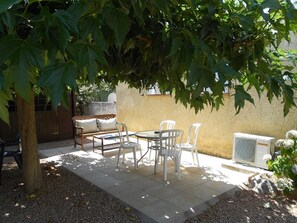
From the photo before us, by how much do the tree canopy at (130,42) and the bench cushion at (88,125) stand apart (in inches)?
217

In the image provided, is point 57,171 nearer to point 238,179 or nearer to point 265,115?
point 238,179

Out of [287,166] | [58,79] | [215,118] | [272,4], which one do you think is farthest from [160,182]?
[58,79]

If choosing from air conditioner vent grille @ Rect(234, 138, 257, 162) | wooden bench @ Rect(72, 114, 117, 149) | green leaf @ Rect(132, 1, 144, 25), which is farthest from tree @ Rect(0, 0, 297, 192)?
wooden bench @ Rect(72, 114, 117, 149)

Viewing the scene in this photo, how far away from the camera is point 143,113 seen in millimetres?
8406

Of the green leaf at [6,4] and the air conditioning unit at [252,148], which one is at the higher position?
the green leaf at [6,4]

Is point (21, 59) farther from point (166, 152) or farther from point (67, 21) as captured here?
point (166, 152)

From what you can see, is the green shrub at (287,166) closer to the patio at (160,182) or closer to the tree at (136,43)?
the patio at (160,182)

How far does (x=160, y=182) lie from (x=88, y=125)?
3.92 meters

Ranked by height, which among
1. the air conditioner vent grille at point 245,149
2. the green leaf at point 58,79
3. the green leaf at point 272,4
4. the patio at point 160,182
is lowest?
the patio at point 160,182

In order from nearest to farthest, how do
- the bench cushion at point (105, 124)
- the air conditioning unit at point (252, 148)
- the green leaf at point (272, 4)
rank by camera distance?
the green leaf at point (272, 4)
the air conditioning unit at point (252, 148)
the bench cushion at point (105, 124)

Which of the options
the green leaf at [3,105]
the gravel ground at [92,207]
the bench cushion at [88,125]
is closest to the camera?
the green leaf at [3,105]

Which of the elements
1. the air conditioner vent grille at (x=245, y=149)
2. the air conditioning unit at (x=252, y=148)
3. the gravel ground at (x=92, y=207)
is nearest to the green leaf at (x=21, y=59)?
the gravel ground at (x=92, y=207)

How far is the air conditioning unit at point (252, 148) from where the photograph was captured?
495cm

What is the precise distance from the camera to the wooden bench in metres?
7.28
